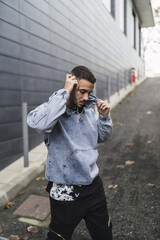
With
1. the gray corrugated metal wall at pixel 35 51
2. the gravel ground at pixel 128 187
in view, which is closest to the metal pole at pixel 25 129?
the gray corrugated metal wall at pixel 35 51

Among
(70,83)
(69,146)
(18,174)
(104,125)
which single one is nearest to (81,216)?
(69,146)

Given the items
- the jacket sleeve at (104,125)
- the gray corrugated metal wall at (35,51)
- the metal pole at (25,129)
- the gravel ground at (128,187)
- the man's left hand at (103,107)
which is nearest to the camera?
the man's left hand at (103,107)

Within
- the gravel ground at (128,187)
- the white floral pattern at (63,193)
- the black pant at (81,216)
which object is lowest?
the gravel ground at (128,187)

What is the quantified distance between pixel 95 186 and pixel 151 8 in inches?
859

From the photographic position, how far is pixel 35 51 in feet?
17.2

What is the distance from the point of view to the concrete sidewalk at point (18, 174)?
3.49m

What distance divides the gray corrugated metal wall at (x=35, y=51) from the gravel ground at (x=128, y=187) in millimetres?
1459

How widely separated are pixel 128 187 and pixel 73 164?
2402 millimetres

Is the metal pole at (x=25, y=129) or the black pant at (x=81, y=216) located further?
the metal pole at (x=25, y=129)

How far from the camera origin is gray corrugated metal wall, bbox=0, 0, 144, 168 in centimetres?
432

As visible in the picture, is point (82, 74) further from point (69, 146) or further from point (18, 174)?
point (18, 174)

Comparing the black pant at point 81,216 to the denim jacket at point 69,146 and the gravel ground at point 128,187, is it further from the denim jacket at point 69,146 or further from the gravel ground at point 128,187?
the gravel ground at point 128,187

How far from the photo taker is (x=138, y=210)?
124 inches

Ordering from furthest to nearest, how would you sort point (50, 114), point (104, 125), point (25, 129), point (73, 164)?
1. point (25, 129)
2. point (104, 125)
3. point (73, 164)
4. point (50, 114)
